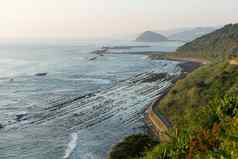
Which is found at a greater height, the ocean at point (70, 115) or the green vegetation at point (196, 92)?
the green vegetation at point (196, 92)

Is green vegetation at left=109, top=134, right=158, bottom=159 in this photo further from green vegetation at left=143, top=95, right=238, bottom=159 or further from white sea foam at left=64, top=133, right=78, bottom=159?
green vegetation at left=143, top=95, right=238, bottom=159

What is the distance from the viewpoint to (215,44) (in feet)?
563

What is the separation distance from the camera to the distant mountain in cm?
15512

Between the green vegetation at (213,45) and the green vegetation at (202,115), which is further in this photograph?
the green vegetation at (213,45)

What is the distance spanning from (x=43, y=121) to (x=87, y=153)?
1749cm

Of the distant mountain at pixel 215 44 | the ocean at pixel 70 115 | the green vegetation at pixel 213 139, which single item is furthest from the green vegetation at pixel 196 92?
the distant mountain at pixel 215 44

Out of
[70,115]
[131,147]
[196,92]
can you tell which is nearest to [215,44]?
[196,92]

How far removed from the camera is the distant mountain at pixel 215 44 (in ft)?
509

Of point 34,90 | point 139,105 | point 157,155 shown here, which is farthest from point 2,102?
point 157,155

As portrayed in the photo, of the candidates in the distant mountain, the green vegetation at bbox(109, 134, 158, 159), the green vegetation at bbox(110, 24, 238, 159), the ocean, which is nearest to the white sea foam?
the ocean

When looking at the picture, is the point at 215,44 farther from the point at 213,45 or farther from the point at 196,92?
the point at 196,92

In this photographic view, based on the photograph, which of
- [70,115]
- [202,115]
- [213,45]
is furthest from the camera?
[213,45]

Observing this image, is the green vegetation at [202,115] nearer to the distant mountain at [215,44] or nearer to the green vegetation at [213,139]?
the green vegetation at [213,139]

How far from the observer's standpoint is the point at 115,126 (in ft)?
170
